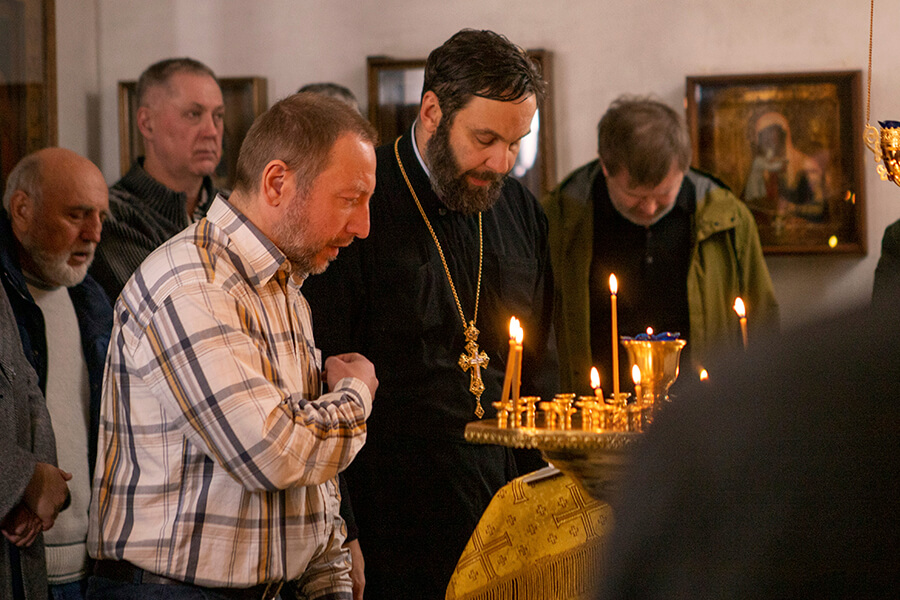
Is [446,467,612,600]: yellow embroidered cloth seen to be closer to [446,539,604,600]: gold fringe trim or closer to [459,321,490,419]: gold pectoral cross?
[446,539,604,600]: gold fringe trim

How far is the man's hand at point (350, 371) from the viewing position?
1.98 m

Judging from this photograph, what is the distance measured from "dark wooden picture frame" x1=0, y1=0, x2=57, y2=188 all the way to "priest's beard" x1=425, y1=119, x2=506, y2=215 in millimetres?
1979

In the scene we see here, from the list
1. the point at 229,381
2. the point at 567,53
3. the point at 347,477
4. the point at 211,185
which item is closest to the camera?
the point at 229,381

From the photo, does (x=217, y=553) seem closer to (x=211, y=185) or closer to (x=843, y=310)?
(x=843, y=310)

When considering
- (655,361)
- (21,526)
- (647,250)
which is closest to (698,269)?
(647,250)

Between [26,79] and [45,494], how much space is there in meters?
2.10

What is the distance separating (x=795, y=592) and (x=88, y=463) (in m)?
3.01

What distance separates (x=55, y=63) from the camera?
4195 millimetres

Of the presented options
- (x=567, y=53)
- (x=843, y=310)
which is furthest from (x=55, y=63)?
(x=843, y=310)

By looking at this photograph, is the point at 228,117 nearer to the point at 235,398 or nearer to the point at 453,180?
the point at 453,180

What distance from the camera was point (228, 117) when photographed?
4.59 m

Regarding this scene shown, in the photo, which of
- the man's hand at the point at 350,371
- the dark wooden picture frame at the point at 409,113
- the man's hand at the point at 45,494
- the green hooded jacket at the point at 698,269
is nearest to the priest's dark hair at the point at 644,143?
the green hooded jacket at the point at 698,269

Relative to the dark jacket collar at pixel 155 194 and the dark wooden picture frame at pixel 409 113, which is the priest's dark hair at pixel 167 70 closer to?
the dark jacket collar at pixel 155 194

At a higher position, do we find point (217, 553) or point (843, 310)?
point (843, 310)
